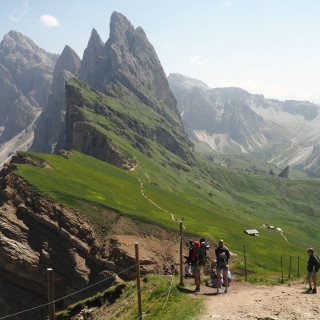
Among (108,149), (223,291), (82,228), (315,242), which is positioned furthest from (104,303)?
(315,242)

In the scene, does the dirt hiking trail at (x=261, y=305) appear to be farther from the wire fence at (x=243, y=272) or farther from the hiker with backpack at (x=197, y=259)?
the wire fence at (x=243, y=272)

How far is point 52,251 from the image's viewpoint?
67.5 meters

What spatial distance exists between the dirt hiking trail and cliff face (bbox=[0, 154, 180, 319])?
118 ft

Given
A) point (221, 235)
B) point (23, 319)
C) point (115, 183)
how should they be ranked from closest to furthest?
point (23, 319) < point (221, 235) < point (115, 183)

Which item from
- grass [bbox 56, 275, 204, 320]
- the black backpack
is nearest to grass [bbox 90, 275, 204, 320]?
grass [bbox 56, 275, 204, 320]

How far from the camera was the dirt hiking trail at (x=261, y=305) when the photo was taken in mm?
24109

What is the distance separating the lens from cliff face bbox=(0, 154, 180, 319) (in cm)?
6406

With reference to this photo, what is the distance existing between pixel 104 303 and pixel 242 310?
818 inches

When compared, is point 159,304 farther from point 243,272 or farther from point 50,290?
point 243,272

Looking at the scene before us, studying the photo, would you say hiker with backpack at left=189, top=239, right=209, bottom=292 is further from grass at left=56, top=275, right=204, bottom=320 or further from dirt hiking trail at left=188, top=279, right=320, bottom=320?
grass at left=56, top=275, right=204, bottom=320

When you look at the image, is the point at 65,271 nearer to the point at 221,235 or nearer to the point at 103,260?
the point at 103,260

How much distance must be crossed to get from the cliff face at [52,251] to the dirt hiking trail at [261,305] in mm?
35895

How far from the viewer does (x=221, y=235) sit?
350ft

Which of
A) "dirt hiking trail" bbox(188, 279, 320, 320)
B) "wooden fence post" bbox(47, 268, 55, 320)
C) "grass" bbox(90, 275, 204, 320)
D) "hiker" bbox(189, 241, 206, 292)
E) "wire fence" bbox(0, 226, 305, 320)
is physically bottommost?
"wire fence" bbox(0, 226, 305, 320)
